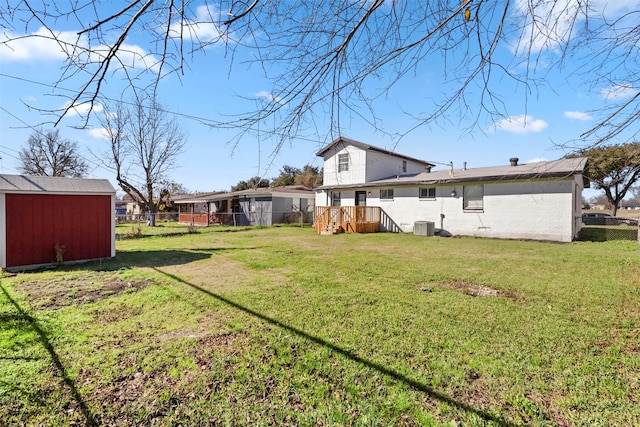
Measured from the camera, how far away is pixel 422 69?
244cm

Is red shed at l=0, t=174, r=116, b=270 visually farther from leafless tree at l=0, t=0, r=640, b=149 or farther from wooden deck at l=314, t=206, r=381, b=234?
wooden deck at l=314, t=206, r=381, b=234

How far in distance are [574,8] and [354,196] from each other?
53.5 feet

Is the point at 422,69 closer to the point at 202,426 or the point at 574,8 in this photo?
the point at 574,8

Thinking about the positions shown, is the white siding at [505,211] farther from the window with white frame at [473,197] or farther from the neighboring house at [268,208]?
the neighboring house at [268,208]

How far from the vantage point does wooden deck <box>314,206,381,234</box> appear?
16234 mm

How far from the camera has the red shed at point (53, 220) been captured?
705 cm

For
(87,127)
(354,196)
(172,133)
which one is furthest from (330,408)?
(172,133)

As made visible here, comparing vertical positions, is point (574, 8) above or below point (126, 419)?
above

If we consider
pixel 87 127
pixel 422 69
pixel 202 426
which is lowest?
pixel 202 426

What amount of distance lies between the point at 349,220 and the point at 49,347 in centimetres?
1406

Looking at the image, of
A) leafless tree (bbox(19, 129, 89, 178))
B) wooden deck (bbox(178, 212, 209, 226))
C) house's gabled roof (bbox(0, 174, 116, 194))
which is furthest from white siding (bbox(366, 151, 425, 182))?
leafless tree (bbox(19, 129, 89, 178))

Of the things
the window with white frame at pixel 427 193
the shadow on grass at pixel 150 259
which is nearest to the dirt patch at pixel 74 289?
the shadow on grass at pixel 150 259

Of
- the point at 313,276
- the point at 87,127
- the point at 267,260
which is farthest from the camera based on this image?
the point at 267,260

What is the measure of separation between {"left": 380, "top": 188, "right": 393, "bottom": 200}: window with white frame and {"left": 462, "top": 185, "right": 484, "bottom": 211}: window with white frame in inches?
151
